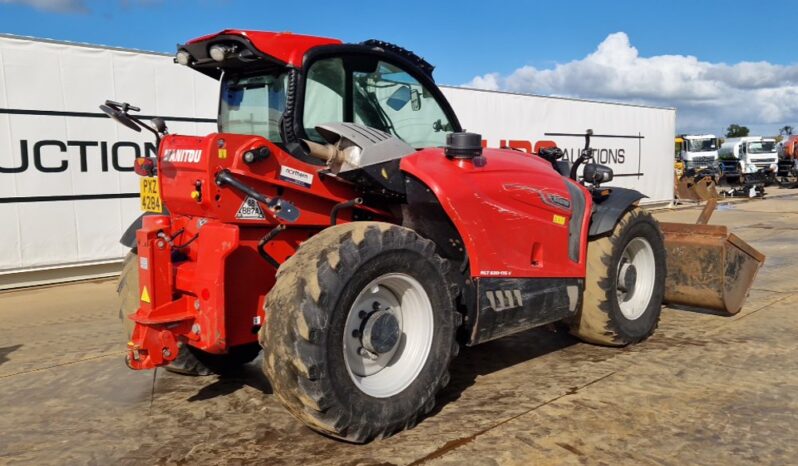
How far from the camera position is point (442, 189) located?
380 cm

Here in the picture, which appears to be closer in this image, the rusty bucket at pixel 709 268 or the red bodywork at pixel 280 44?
the red bodywork at pixel 280 44

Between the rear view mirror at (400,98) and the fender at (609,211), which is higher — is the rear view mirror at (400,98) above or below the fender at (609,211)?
above

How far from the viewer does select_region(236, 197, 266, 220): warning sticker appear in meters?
3.63

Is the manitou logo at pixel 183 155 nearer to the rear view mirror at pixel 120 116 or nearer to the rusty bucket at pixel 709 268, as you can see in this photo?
the rear view mirror at pixel 120 116

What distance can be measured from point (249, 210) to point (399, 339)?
112 centimetres

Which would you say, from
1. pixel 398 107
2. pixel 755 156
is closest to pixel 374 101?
pixel 398 107

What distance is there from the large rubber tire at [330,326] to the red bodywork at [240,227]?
0.48 metres

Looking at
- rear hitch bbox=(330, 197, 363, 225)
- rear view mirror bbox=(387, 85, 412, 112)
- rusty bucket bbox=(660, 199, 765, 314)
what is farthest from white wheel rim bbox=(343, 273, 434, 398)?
rusty bucket bbox=(660, 199, 765, 314)

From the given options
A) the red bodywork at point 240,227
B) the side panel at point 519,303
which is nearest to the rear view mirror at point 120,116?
the red bodywork at point 240,227

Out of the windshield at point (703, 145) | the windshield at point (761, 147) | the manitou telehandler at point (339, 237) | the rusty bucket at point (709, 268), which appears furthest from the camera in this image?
the windshield at point (703, 145)

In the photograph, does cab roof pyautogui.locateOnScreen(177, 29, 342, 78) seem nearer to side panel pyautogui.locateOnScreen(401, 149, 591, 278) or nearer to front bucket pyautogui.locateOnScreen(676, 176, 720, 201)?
side panel pyautogui.locateOnScreen(401, 149, 591, 278)

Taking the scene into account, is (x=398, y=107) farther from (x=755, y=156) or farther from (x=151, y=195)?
(x=755, y=156)

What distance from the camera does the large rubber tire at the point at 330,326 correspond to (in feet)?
10.3

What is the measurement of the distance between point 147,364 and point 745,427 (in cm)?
338
